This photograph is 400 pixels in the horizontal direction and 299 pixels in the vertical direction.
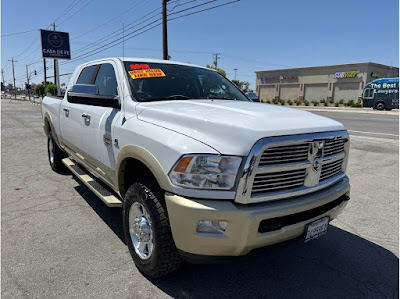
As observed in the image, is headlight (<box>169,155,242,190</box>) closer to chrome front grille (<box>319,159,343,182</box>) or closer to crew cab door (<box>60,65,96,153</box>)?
chrome front grille (<box>319,159,343,182</box>)

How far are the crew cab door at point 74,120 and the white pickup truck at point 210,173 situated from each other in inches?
33.0

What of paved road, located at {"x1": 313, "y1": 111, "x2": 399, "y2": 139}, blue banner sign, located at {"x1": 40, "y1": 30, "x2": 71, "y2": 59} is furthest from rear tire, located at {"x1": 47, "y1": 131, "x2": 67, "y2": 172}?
blue banner sign, located at {"x1": 40, "y1": 30, "x2": 71, "y2": 59}

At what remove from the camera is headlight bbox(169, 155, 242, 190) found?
80.9 inches

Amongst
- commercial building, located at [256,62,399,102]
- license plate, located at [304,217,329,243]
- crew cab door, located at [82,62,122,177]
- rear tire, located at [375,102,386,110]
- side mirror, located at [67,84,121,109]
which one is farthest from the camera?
commercial building, located at [256,62,399,102]

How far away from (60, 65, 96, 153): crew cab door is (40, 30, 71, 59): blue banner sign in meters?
29.8

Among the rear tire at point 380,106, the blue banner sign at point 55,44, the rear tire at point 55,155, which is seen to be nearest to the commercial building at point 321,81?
the rear tire at point 380,106

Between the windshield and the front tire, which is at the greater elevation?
the windshield

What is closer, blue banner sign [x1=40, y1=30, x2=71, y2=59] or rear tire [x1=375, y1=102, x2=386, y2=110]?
blue banner sign [x1=40, y1=30, x2=71, y2=59]

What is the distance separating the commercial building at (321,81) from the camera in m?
47.9

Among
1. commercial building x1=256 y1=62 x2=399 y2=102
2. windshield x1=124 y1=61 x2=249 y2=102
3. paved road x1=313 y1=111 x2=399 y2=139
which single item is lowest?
paved road x1=313 y1=111 x2=399 y2=139

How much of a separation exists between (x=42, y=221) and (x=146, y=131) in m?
2.19

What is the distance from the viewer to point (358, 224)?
3.82 m

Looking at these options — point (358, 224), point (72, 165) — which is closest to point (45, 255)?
point (72, 165)

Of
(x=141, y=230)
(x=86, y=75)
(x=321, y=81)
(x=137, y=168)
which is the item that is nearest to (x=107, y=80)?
(x=86, y=75)
